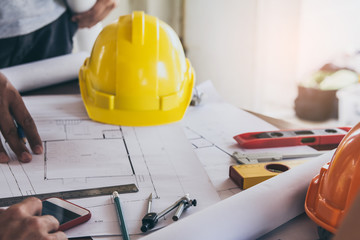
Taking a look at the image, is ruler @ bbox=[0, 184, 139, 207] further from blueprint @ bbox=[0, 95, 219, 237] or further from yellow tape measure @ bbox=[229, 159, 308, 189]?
yellow tape measure @ bbox=[229, 159, 308, 189]

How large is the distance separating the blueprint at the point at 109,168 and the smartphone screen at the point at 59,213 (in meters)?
0.02

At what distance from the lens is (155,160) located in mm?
729

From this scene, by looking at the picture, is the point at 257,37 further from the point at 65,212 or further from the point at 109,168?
the point at 65,212

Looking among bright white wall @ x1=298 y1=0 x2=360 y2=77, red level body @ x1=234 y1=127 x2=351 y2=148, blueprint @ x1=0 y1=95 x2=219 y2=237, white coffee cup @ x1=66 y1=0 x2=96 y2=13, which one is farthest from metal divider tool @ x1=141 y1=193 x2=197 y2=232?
bright white wall @ x1=298 y1=0 x2=360 y2=77

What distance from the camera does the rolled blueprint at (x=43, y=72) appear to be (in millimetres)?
1045

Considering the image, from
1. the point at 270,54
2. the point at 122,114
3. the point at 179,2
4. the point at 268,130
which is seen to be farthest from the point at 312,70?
the point at 122,114

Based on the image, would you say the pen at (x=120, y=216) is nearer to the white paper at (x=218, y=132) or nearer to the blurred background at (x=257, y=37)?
the white paper at (x=218, y=132)

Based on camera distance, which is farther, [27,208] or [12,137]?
[12,137]

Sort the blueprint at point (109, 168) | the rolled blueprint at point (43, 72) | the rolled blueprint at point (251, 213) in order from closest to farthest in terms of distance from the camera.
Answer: the rolled blueprint at point (251, 213) < the blueprint at point (109, 168) < the rolled blueprint at point (43, 72)

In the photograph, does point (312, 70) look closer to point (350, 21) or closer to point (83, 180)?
point (350, 21)

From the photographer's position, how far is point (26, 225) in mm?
475

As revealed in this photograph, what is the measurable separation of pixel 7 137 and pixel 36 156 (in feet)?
0.25

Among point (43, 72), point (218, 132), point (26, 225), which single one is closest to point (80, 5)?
point (43, 72)

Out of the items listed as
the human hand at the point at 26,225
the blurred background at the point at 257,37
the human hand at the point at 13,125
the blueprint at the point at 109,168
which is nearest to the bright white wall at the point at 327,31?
the blurred background at the point at 257,37
